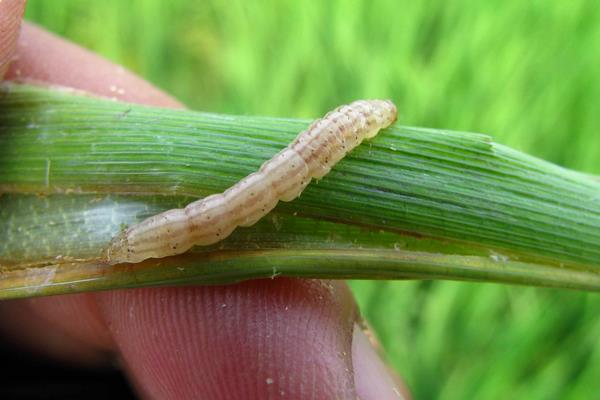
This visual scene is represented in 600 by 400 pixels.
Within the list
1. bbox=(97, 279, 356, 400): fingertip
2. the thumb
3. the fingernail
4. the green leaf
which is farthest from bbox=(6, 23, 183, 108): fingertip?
the fingernail

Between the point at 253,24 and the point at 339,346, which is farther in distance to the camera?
the point at 253,24

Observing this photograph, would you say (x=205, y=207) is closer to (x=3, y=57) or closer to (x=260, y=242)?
(x=260, y=242)

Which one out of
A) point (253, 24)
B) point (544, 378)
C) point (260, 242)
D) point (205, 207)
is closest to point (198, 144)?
point (205, 207)

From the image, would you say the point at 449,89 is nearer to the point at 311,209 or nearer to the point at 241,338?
the point at 311,209

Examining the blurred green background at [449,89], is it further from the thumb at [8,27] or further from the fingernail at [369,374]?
the thumb at [8,27]

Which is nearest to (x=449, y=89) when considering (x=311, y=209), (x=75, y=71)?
(x=311, y=209)

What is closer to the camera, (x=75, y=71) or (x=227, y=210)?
(x=227, y=210)

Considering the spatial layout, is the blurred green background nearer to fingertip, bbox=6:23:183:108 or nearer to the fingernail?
the fingernail
